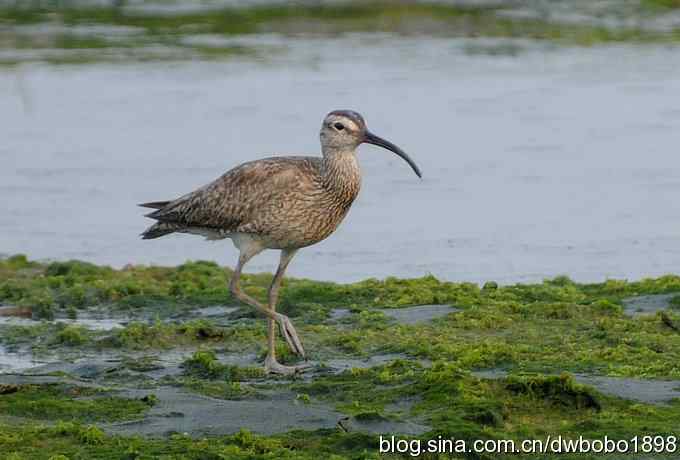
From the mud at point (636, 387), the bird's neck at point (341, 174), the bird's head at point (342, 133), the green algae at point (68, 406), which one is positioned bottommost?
the green algae at point (68, 406)

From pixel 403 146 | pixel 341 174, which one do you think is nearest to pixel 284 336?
pixel 341 174

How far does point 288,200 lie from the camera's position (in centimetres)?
937

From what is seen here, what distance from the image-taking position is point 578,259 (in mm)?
13203

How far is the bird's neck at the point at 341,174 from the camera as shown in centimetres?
945

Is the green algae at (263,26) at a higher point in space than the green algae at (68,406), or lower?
higher

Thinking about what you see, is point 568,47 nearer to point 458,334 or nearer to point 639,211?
point 639,211

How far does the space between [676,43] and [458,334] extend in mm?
14475

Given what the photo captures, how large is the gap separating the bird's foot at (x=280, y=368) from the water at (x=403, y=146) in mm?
3623

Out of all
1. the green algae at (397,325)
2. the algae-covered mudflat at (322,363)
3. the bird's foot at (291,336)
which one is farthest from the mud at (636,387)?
the bird's foot at (291,336)

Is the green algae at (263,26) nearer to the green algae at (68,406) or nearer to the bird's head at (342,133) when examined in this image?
the bird's head at (342,133)

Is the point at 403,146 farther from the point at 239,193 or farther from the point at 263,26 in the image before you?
the point at 263,26

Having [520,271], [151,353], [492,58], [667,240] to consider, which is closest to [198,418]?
[151,353]

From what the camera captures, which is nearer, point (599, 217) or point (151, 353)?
point (151, 353)

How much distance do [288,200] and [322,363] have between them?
1.01m
